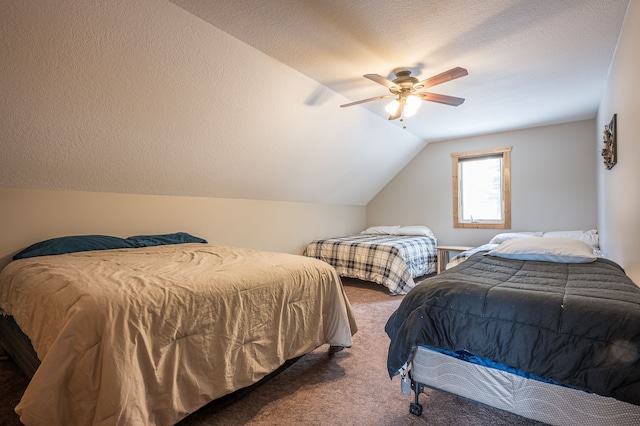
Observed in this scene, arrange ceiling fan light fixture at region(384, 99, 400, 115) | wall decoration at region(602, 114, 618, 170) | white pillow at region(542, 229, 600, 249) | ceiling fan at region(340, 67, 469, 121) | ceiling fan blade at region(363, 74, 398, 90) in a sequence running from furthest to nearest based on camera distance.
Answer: white pillow at region(542, 229, 600, 249) → ceiling fan light fixture at region(384, 99, 400, 115) → ceiling fan at region(340, 67, 469, 121) → wall decoration at region(602, 114, 618, 170) → ceiling fan blade at region(363, 74, 398, 90)

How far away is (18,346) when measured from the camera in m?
1.87

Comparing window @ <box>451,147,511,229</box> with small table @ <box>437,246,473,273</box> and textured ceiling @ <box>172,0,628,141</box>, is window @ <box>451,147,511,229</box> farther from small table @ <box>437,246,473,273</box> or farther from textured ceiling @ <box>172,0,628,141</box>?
textured ceiling @ <box>172,0,628,141</box>

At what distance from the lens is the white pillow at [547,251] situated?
99.9 inches

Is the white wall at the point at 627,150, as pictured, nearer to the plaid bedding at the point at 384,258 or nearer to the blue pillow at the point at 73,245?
the plaid bedding at the point at 384,258

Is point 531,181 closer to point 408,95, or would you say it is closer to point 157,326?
point 408,95

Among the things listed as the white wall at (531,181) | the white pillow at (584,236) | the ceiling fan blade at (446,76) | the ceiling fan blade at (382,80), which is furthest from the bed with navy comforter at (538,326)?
the white wall at (531,181)

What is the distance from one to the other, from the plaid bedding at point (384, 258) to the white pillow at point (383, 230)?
494mm

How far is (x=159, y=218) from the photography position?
11.3 feet

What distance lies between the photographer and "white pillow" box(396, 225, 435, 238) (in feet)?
17.2

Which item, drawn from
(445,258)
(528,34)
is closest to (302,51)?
(528,34)

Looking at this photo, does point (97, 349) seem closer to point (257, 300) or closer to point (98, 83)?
point (257, 300)

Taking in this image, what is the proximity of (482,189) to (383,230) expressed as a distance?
5.67 ft

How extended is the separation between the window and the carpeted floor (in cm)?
350

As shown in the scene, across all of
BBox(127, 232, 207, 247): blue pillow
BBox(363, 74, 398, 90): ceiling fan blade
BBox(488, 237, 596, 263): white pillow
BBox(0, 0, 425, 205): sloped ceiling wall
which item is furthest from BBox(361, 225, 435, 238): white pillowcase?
BBox(127, 232, 207, 247): blue pillow
